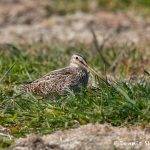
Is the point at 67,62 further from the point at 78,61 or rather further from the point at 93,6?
the point at 93,6

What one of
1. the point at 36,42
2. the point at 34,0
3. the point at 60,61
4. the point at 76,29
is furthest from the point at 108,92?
the point at 34,0

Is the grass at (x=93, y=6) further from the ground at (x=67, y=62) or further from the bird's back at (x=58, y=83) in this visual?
the bird's back at (x=58, y=83)

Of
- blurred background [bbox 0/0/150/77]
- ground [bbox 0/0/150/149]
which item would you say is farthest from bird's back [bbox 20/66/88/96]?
blurred background [bbox 0/0/150/77]

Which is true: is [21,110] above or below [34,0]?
above

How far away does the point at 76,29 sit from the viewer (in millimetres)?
18484

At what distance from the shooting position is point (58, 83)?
10.7m

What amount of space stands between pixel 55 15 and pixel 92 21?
1.55 metres

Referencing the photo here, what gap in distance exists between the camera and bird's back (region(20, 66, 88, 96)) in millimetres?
10570

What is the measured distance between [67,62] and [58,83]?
293cm

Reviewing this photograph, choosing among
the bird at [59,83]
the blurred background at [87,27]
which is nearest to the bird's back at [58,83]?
the bird at [59,83]

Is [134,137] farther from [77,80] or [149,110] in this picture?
→ [77,80]

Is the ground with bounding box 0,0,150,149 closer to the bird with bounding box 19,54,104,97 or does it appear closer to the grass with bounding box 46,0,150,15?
the grass with bounding box 46,0,150,15

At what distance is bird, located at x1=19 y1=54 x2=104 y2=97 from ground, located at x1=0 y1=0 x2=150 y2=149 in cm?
17

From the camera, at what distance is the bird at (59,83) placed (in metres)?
10.5
